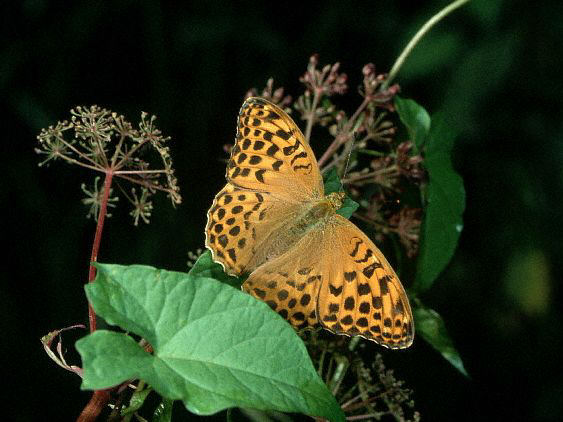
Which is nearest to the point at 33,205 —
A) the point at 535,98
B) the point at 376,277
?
the point at 376,277

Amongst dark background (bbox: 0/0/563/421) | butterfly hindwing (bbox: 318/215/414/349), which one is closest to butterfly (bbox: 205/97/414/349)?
butterfly hindwing (bbox: 318/215/414/349)

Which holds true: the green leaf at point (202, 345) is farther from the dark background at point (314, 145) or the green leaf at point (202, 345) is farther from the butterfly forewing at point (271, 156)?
the dark background at point (314, 145)

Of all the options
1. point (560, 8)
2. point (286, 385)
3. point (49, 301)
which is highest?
point (560, 8)

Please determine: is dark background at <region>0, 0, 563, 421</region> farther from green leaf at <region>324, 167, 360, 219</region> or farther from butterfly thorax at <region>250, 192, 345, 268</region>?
green leaf at <region>324, 167, 360, 219</region>

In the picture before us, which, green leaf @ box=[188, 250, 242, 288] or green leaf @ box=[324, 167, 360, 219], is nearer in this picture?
green leaf @ box=[188, 250, 242, 288]

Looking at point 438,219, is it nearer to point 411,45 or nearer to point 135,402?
point 411,45

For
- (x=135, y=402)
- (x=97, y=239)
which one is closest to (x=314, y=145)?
(x=97, y=239)

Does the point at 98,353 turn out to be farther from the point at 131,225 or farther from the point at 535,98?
the point at 535,98
